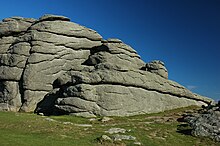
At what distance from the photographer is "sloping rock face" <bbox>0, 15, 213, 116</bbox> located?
56.4m

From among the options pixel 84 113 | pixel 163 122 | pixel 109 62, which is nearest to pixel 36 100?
pixel 84 113

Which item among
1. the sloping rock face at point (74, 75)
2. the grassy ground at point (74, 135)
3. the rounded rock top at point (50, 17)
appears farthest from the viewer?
the rounded rock top at point (50, 17)

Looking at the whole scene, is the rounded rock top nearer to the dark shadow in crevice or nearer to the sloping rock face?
the sloping rock face

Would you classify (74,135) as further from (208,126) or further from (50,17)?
(50,17)

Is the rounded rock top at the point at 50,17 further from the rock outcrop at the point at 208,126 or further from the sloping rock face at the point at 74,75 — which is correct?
the rock outcrop at the point at 208,126

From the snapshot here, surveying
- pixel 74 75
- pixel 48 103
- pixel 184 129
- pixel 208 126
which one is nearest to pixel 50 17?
pixel 74 75

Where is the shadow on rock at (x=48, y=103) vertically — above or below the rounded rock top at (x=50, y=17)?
below

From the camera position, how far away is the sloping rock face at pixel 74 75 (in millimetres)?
56438

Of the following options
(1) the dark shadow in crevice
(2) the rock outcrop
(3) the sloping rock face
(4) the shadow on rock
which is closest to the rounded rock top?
(3) the sloping rock face

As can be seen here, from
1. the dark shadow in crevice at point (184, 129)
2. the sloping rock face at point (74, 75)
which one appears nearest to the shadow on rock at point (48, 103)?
the sloping rock face at point (74, 75)

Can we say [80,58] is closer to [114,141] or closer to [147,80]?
[147,80]

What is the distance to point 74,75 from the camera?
5947 cm

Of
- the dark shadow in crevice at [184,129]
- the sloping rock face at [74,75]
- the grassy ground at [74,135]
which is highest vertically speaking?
the sloping rock face at [74,75]

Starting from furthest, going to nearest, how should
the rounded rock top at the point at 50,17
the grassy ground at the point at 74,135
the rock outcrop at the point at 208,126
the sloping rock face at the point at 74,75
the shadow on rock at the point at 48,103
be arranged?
the rounded rock top at the point at 50,17
the shadow on rock at the point at 48,103
the sloping rock face at the point at 74,75
the rock outcrop at the point at 208,126
the grassy ground at the point at 74,135
